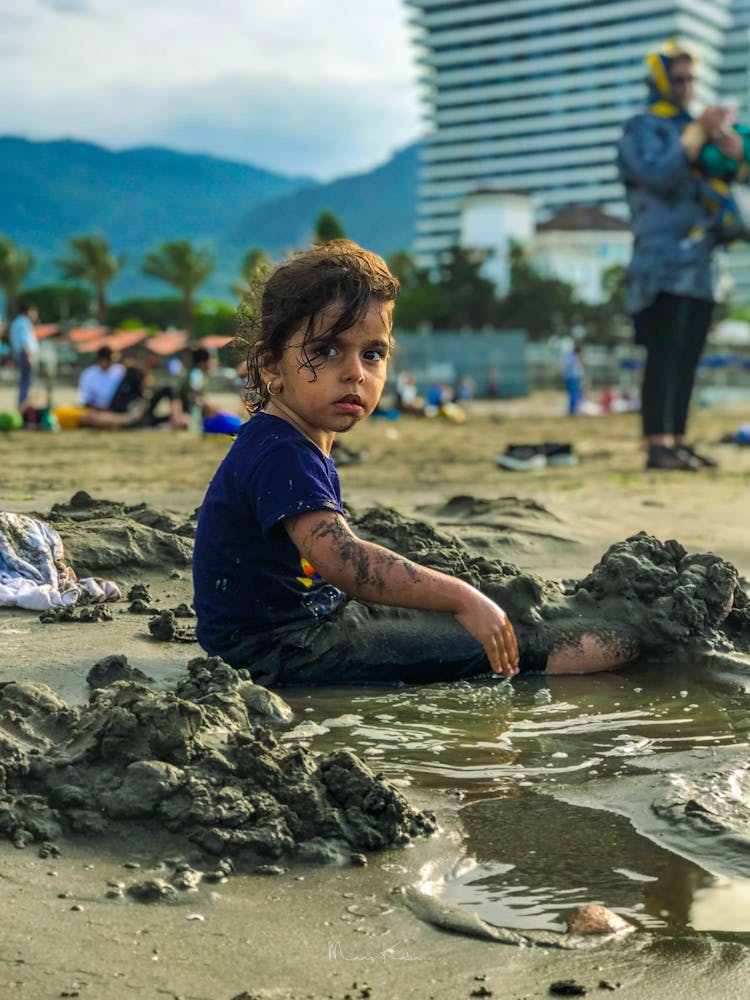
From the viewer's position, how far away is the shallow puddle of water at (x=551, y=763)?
2004 mm

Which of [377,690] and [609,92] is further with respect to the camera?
[609,92]

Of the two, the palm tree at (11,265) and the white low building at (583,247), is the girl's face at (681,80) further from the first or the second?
the white low building at (583,247)

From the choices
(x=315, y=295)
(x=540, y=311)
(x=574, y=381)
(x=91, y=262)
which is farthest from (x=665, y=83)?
(x=91, y=262)

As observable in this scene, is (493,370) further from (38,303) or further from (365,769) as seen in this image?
(38,303)

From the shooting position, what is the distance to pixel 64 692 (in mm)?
3129

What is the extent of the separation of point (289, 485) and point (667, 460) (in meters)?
7.44

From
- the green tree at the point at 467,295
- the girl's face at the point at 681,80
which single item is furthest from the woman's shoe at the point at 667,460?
the green tree at the point at 467,295

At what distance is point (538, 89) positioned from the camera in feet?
450

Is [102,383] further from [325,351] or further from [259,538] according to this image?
[325,351]

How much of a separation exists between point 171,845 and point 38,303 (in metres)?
96.0

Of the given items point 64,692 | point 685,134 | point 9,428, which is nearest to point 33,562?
point 64,692

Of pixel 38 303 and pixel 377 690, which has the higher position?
pixel 38 303

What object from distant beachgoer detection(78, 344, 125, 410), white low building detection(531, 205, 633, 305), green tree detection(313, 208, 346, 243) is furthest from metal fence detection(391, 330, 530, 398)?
white low building detection(531, 205, 633, 305)

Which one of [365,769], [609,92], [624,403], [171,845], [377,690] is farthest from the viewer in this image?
[609,92]
